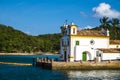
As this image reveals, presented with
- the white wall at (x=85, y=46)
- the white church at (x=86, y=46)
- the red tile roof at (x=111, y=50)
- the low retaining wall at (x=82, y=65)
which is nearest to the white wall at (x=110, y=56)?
the white church at (x=86, y=46)

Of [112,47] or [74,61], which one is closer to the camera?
[74,61]

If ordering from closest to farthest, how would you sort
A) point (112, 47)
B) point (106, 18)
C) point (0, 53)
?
point (112, 47), point (106, 18), point (0, 53)

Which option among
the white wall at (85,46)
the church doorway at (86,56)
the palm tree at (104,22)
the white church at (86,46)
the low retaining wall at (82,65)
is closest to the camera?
the low retaining wall at (82,65)

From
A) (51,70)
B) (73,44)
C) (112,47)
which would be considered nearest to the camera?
(51,70)

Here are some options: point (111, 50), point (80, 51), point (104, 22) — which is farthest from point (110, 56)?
point (104, 22)

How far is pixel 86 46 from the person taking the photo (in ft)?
225

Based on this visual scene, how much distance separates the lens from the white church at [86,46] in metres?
67.9

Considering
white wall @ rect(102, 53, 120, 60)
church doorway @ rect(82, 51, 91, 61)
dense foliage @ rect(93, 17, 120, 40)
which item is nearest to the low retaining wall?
white wall @ rect(102, 53, 120, 60)

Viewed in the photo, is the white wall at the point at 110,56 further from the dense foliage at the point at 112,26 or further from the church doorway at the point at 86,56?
the dense foliage at the point at 112,26

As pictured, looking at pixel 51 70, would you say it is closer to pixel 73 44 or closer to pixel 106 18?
pixel 73 44

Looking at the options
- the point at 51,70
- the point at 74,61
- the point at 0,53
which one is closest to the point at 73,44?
the point at 74,61

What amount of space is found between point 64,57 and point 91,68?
32.8 ft

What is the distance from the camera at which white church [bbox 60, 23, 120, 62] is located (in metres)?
67.9

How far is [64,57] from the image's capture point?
2842 inches
